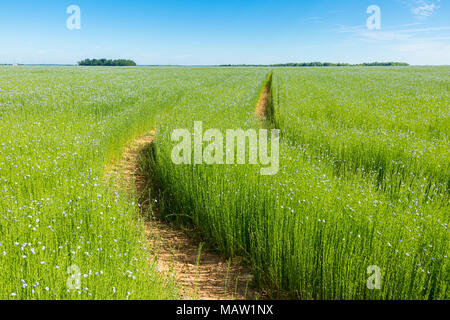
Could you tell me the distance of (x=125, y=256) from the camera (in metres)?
3.38

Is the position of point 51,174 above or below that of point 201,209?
above

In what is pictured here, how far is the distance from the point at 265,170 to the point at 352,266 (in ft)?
7.98

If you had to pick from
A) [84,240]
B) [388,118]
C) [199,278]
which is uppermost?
[388,118]

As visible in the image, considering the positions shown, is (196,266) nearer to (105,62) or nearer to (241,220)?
(241,220)

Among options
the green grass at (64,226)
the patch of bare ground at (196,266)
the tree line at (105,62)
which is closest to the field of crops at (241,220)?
the green grass at (64,226)
